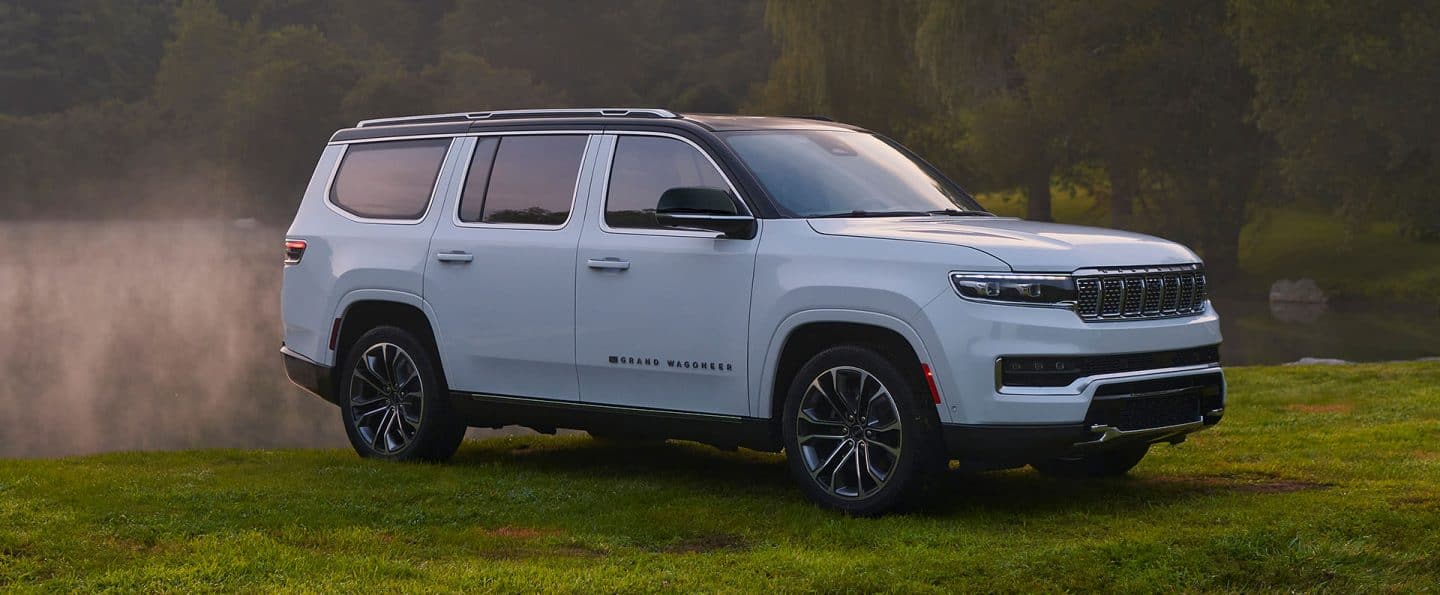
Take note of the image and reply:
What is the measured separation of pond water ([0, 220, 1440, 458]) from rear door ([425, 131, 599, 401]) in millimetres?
9567

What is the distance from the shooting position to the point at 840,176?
8680 millimetres

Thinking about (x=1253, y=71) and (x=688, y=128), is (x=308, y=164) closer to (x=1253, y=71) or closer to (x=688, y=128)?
(x=1253, y=71)

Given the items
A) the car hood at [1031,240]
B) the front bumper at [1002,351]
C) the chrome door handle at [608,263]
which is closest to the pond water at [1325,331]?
the car hood at [1031,240]

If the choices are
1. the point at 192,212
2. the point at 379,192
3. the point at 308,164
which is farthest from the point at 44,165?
the point at 379,192

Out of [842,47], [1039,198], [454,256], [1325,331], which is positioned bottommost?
[1325,331]

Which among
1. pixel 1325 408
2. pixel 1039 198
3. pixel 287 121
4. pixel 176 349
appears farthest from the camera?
pixel 287 121

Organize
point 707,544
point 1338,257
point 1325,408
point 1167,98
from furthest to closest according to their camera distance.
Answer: point 1338,257 < point 1167,98 < point 1325,408 < point 707,544

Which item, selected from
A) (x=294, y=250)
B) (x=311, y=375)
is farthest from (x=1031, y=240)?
(x=294, y=250)

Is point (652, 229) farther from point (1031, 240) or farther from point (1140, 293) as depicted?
point (1140, 293)

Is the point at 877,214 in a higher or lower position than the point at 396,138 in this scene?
lower

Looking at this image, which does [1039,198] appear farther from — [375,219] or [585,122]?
[585,122]

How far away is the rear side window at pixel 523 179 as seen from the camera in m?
9.11

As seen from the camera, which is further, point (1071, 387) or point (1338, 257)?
point (1338, 257)

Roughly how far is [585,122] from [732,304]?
1605 millimetres
